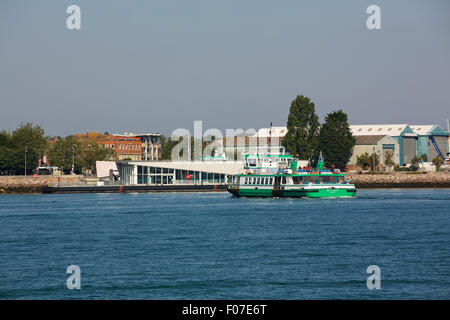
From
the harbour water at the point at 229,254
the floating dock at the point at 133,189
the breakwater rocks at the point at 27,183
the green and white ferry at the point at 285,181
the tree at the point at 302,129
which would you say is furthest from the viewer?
the tree at the point at 302,129

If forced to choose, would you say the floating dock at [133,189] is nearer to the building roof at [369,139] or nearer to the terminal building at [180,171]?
the terminal building at [180,171]

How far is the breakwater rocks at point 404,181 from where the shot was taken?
460 ft

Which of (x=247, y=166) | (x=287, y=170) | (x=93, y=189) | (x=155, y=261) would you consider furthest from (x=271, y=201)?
(x=155, y=261)

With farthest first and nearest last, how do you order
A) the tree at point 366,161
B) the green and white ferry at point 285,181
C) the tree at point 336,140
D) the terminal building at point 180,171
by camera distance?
the tree at point 366,161 → the tree at point 336,140 → the terminal building at point 180,171 → the green and white ferry at point 285,181

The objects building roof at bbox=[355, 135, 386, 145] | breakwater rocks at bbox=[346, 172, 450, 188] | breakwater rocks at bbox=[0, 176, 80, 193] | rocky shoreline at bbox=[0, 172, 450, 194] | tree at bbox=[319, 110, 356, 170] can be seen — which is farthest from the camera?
building roof at bbox=[355, 135, 386, 145]

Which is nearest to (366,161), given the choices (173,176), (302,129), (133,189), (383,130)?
(302,129)

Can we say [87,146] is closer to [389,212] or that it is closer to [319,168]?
[319,168]

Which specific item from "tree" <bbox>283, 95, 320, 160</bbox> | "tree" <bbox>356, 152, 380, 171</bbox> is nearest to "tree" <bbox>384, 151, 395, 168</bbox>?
"tree" <bbox>356, 152, 380, 171</bbox>

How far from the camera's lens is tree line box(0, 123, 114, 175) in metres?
162

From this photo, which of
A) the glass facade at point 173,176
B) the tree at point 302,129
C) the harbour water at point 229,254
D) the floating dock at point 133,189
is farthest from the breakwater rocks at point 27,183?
the harbour water at point 229,254

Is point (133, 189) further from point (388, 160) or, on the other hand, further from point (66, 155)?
point (388, 160)

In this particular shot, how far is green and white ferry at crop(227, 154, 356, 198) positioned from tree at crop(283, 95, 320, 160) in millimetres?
43127

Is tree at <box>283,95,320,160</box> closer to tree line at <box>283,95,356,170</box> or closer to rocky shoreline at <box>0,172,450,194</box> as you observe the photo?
tree line at <box>283,95,356,170</box>
